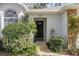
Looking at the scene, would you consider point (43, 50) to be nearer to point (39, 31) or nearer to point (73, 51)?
point (39, 31)

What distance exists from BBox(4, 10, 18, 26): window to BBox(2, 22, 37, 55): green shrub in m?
0.26

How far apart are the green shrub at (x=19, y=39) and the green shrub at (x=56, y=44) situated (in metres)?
0.66

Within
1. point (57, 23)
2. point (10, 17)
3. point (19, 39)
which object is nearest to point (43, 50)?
point (19, 39)

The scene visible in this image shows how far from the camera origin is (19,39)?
24.8ft

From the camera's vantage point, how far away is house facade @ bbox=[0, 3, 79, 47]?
786cm

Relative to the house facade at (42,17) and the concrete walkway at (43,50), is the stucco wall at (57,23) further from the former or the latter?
the concrete walkway at (43,50)

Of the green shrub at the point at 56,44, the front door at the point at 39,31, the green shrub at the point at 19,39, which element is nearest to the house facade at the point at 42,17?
the front door at the point at 39,31

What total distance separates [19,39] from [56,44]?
1.32 meters

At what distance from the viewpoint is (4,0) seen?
17.7ft

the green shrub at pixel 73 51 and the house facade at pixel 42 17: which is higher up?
the house facade at pixel 42 17

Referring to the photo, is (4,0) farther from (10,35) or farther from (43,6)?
(43,6)

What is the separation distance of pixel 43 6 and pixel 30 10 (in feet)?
1.81

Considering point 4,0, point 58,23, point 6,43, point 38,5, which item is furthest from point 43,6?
point 4,0

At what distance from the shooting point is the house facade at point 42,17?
786 cm
